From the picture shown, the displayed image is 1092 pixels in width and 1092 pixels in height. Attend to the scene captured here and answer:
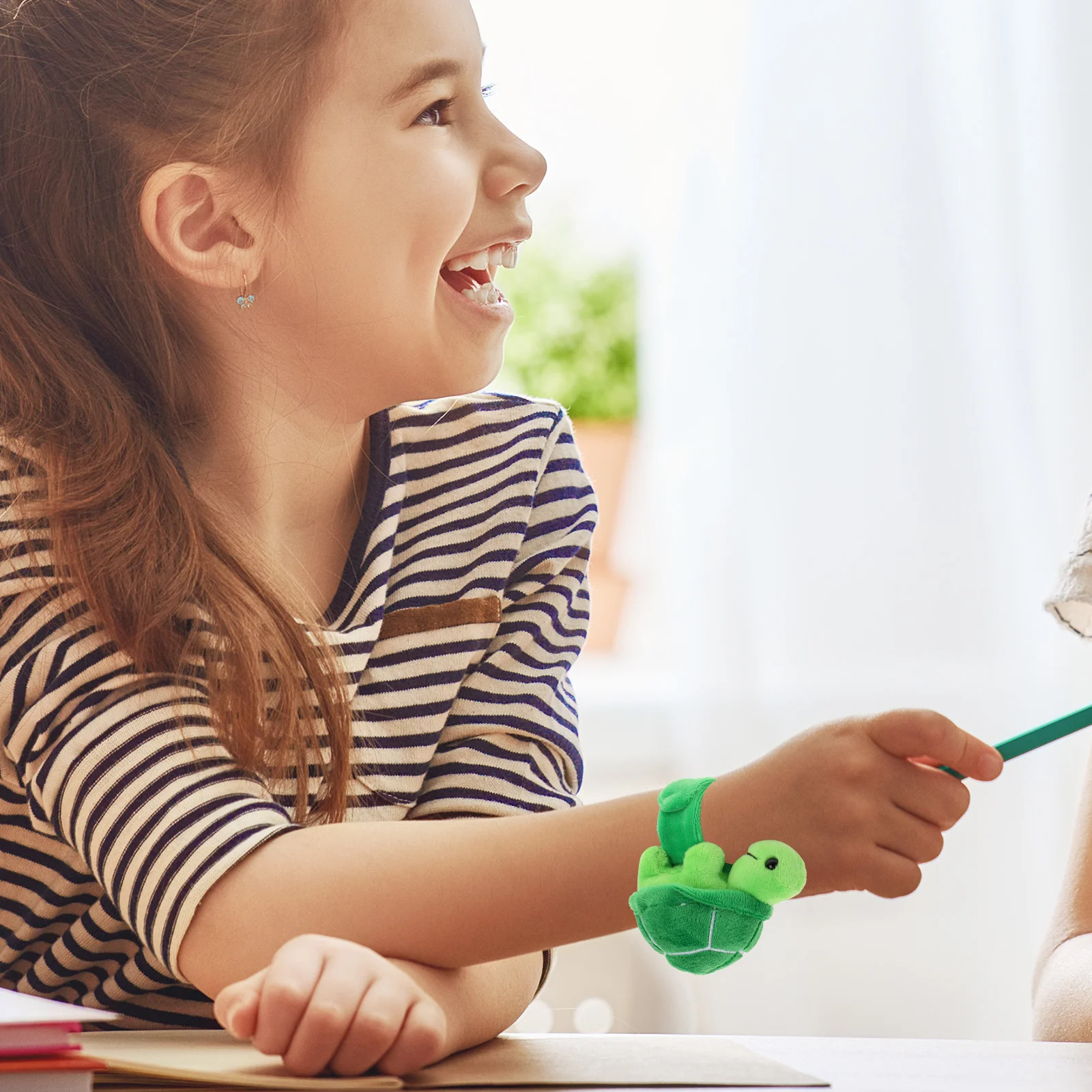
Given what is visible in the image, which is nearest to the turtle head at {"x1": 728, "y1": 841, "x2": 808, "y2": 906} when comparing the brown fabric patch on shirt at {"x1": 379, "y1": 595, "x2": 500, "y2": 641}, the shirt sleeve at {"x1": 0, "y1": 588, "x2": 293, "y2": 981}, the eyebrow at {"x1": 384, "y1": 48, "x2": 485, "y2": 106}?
the shirt sleeve at {"x1": 0, "y1": 588, "x2": 293, "y2": 981}

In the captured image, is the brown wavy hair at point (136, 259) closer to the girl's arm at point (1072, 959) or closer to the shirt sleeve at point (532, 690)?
the shirt sleeve at point (532, 690)

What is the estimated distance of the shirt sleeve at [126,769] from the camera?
0.56 metres

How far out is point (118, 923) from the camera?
27.5 inches

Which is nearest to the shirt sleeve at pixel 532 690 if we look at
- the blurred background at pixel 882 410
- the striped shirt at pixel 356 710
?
the striped shirt at pixel 356 710

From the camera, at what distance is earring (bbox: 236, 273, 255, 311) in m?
0.79

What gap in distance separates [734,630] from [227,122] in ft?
3.11

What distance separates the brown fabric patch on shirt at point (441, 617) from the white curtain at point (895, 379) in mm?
756

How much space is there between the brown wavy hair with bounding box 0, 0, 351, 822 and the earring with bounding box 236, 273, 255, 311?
1.3 inches

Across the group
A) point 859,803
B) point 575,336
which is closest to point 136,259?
point 859,803

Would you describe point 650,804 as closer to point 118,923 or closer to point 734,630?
point 118,923

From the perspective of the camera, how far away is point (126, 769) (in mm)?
594

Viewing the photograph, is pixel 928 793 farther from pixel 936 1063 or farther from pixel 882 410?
pixel 882 410

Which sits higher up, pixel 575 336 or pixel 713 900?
pixel 575 336

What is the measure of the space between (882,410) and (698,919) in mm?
1222
